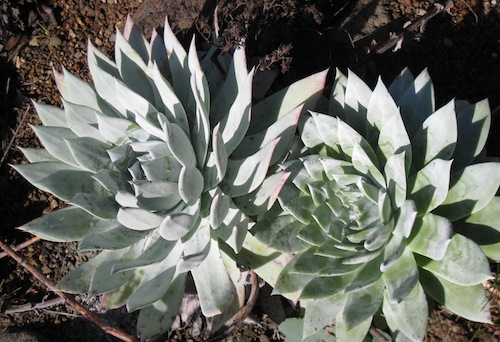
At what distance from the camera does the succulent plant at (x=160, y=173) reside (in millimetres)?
1395

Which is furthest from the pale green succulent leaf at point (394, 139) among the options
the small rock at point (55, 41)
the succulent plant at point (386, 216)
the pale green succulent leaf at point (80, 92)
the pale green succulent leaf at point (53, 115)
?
the small rock at point (55, 41)

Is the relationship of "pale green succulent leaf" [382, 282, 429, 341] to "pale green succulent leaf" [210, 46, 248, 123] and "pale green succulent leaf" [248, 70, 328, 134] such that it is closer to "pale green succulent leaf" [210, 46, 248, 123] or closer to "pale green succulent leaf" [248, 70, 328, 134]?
"pale green succulent leaf" [248, 70, 328, 134]

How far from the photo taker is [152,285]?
1.46m

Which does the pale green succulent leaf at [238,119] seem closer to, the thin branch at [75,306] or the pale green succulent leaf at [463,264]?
the pale green succulent leaf at [463,264]

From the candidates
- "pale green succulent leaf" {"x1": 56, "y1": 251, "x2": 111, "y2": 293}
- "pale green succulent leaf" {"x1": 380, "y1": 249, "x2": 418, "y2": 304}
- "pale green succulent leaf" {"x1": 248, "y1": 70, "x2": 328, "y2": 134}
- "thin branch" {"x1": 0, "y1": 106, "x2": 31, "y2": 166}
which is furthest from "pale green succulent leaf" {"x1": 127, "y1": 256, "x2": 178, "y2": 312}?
"thin branch" {"x1": 0, "y1": 106, "x2": 31, "y2": 166}

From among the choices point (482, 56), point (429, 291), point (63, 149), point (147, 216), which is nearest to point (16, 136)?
point (63, 149)

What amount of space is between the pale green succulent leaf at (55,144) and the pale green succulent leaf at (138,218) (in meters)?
0.33

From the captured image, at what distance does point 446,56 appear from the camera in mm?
1982

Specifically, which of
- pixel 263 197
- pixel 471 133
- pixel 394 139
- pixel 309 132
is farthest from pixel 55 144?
pixel 471 133

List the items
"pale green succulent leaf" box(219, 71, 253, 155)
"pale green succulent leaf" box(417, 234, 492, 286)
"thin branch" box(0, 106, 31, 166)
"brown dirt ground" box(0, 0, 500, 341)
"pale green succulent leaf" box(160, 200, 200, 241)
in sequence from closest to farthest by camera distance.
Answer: "pale green succulent leaf" box(417, 234, 492, 286) < "pale green succulent leaf" box(160, 200, 200, 241) < "pale green succulent leaf" box(219, 71, 253, 155) < "brown dirt ground" box(0, 0, 500, 341) < "thin branch" box(0, 106, 31, 166)

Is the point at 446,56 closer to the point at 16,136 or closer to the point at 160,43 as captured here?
the point at 160,43

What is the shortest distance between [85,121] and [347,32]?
104cm

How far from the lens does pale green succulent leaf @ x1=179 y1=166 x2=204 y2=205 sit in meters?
1.34

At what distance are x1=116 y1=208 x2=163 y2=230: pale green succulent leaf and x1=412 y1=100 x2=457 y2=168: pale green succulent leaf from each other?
709mm
